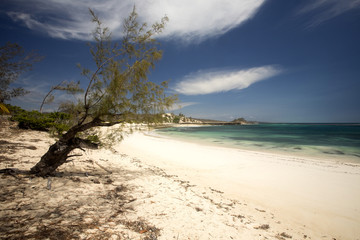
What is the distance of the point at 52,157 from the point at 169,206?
366 centimetres

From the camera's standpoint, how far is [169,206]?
380 cm

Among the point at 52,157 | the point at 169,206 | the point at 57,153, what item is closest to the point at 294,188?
the point at 169,206

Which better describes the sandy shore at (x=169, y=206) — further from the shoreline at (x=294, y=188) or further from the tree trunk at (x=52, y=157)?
the tree trunk at (x=52, y=157)

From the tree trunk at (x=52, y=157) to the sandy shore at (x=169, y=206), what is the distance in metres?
0.28

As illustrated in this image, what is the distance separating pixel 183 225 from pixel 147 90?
378cm

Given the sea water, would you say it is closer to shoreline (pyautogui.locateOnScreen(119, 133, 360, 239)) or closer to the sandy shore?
shoreline (pyautogui.locateOnScreen(119, 133, 360, 239))

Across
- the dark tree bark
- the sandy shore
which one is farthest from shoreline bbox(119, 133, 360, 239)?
the dark tree bark

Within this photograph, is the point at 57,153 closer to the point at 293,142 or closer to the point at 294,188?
the point at 294,188

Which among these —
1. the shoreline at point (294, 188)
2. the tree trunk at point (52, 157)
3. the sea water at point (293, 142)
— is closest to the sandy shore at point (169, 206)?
the shoreline at point (294, 188)

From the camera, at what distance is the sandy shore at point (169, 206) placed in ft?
8.92

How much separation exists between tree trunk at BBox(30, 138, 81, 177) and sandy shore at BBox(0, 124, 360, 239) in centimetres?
Answer: 28

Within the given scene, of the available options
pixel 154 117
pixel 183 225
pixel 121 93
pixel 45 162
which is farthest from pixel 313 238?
pixel 45 162

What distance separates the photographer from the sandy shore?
2719mm

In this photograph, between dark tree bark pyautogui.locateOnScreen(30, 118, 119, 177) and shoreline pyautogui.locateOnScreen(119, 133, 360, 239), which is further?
dark tree bark pyautogui.locateOnScreen(30, 118, 119, 177)
